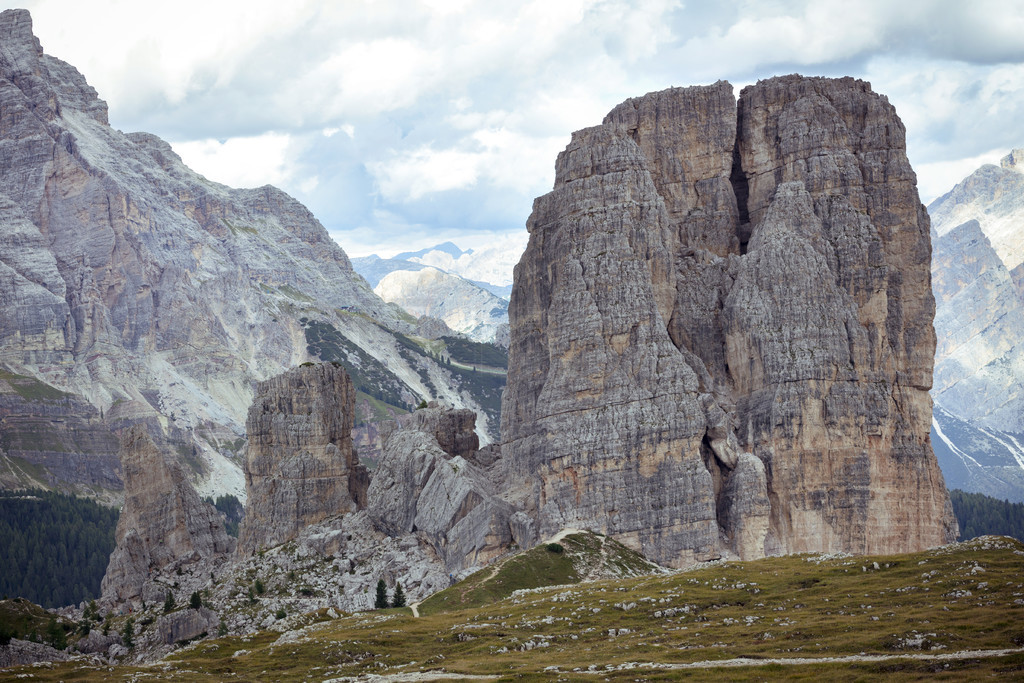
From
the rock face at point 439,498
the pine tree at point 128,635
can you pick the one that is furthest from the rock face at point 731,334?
the pine tree at point 128,635

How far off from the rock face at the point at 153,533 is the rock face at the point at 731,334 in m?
54.5

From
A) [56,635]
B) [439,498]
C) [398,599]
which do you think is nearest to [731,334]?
[439,498]

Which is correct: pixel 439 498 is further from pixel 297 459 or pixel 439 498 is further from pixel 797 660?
pixel 797 660

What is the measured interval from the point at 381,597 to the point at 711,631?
231 ft

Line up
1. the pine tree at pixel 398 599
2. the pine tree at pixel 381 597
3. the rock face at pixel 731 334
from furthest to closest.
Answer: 1. the rock face at pixel 731 334
2. the pine tree at pixel 381 597
3. the pine tree at pixel 398 599

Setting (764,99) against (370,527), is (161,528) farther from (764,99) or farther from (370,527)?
Answer: (764,99)

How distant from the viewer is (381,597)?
6284 inches

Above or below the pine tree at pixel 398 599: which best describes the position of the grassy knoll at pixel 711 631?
below

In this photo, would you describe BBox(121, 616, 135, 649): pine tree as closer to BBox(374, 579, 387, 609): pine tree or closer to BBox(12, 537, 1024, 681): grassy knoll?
BBox(374, 579, 387, 609): pine tree

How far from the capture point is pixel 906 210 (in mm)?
181750

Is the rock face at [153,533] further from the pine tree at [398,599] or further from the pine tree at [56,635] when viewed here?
the pine tree at [398,599]

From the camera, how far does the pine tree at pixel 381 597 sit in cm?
15875

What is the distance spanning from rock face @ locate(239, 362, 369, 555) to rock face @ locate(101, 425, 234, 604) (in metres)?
9.52

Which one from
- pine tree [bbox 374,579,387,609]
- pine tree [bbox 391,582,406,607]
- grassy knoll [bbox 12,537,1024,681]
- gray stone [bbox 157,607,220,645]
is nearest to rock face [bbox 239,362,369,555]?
gray stone [bbox 157,607,220,645]
